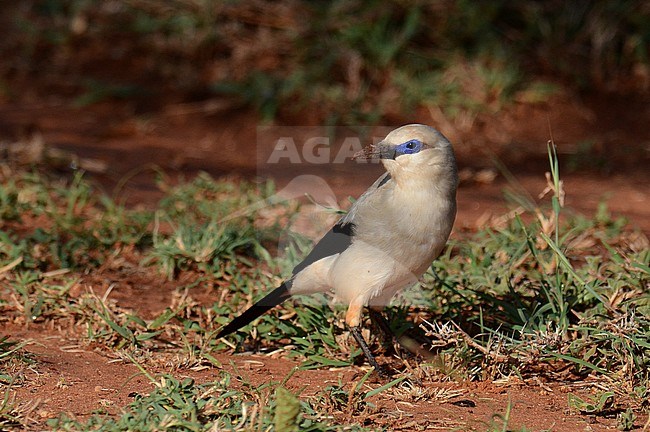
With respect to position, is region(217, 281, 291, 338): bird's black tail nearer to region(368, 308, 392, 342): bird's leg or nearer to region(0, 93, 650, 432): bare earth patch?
region(0, 93, 650, 432): bare earth patch

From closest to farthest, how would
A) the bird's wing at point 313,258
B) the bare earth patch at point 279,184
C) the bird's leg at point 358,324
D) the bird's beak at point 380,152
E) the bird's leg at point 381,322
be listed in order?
the bare earth patch at point 279,184, the bird's beak at point 380,152, the bird's leg at point 358,324, the bird's wing at point 313,258, the bird's leg at point 381,322

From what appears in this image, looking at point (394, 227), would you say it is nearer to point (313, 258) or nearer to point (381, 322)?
point (313, 258)

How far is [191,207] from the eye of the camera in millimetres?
5172

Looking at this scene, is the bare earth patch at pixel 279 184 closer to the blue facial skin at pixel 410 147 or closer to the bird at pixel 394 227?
the bird at pixel 394 227

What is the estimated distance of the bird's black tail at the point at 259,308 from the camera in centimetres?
360

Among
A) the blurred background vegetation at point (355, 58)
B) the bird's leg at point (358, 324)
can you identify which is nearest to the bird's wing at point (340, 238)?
the bird's leg at point (358, 324)

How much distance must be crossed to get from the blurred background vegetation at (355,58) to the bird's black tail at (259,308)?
336cm

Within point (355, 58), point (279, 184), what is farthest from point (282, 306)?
point (355, 58)

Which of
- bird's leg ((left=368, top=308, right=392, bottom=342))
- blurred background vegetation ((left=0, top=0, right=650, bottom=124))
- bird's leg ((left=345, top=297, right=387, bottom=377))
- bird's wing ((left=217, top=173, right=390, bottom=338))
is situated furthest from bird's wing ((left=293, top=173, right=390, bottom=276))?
blurred background vegetation ((left=0, top=0, right=650, bottom=124))

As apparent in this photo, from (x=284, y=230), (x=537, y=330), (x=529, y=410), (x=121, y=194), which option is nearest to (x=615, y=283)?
(x=537, y=330)

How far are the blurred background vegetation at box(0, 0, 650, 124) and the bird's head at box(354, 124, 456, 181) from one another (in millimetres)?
3565

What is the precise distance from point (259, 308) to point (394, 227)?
0.65m

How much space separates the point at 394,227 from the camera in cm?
Answer: 332

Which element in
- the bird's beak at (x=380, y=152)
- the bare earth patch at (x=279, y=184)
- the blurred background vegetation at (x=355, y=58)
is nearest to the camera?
the bare earth patch at (x=279, y=184)
